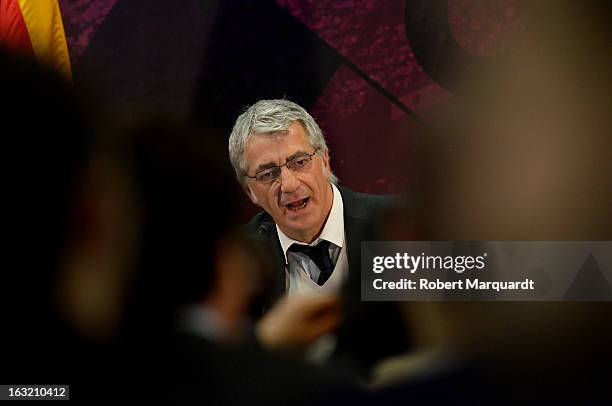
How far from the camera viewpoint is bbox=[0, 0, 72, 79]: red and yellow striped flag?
228 centimetres

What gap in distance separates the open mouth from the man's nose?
0.04 m

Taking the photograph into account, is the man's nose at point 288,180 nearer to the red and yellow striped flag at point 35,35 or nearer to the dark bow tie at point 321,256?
the dark bow tie at point 321,256

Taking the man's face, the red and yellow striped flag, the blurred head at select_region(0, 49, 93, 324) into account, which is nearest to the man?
the man's face

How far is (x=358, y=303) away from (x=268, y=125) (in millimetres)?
619

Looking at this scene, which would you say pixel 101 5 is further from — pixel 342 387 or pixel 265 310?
pixel 342 387

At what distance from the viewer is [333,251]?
87.7 inches

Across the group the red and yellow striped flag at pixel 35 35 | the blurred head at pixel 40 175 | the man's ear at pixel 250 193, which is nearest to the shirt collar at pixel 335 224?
the man's ear at pixel 250 193

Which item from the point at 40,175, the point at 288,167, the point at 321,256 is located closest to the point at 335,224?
the point at 321,256

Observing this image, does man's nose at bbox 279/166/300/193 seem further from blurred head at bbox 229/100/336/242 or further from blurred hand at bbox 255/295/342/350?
blurred hand at bbox 255/295/342/350

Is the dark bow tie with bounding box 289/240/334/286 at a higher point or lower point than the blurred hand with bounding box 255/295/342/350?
higher

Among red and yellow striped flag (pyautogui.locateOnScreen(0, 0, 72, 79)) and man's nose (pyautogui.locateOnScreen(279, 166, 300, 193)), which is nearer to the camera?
man's nose (pyautogui.locateOnScreen(279, 166, 300, 193))

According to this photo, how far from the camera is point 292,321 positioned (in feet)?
7.23

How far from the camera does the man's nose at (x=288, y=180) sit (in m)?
2.18

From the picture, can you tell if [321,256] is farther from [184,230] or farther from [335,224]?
[184,230]
